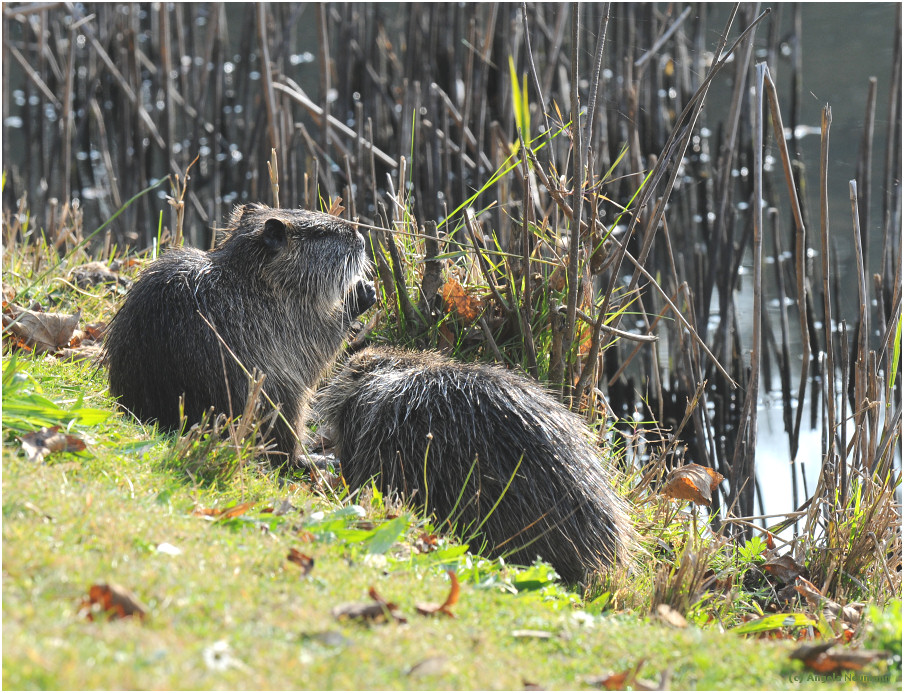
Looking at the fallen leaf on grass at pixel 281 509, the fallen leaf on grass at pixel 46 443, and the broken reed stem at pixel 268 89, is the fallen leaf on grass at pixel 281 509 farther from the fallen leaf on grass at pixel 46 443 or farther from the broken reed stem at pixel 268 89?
the broken reed stem at pixel 268 89

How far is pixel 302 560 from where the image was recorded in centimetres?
221

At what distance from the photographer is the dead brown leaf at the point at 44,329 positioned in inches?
149

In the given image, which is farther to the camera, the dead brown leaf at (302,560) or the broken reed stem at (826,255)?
the broken reed stem at (826,255)

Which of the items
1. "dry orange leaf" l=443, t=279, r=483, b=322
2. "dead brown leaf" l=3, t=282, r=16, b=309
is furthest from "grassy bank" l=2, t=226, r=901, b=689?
"dead brown leaf" l=3, t=282, r=16, b=309

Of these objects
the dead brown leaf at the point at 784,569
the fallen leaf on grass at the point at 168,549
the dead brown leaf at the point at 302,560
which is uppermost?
the fallen leaf on grass at the point at 168,549

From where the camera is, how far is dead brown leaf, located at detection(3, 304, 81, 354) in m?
3.78

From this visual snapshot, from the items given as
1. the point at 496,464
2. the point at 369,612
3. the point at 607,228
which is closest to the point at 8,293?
the point at 496,464

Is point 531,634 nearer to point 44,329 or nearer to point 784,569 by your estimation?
point 784,569

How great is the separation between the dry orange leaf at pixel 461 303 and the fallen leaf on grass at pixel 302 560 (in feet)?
6.30

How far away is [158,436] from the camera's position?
2.96 metres

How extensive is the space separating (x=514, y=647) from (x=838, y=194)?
7931mm

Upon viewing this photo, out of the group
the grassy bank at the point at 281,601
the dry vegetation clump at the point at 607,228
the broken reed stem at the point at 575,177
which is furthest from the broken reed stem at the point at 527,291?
the grassy bank at the point at 281,601

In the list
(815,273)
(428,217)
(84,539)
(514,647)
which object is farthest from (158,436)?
(815,273)

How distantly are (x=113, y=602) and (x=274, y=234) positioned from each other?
201 centimetres
